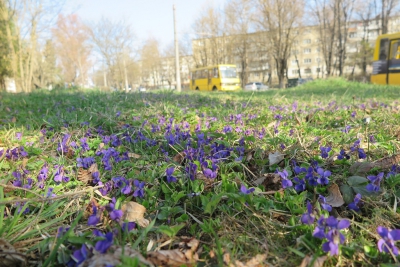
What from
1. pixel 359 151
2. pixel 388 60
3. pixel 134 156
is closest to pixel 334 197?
pixel 359 151

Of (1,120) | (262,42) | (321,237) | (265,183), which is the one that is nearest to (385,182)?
(265,183)

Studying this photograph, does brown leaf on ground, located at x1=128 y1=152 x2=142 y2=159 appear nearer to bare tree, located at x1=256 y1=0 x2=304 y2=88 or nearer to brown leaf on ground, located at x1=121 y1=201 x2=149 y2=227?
brown leaf on ground, located at x1=121 y1=201 x2=149 y2=227

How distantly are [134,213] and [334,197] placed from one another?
0.95 m

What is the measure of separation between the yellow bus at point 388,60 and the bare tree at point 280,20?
10637 mm

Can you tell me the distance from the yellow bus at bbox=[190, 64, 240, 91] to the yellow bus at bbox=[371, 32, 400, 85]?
11.0m

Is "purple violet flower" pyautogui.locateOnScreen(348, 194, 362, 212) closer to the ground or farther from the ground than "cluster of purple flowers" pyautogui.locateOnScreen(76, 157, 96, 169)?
closer to the ground

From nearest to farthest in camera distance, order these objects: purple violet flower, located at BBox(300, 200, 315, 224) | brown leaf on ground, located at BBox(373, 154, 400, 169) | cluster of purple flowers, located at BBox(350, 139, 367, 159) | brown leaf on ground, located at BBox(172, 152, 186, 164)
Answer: purple violet flower, located at BBox(300, 200, 315, 224) < brown leaf on ground, located at BBox(373, 154, 400, 169) < cluster of purple flowers, located at BBox(350, 139, 367, 159) < brown leaf on ground, located at BBox(172, 152, 186, 164)

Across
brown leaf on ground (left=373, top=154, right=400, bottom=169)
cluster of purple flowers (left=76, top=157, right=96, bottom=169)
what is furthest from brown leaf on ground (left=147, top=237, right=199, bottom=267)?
brown leaf on ground (left=373, top=154, right=400, bottom=169)

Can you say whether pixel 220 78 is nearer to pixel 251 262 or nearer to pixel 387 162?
pixel 387 162

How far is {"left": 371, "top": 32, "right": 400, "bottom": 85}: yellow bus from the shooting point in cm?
1464

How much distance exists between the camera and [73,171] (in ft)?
5.61

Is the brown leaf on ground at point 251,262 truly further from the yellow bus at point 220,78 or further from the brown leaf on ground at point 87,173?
the yellow bus at point 220,78

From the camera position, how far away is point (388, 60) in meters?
15.0

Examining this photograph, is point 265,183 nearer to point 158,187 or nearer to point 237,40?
point 158,187
